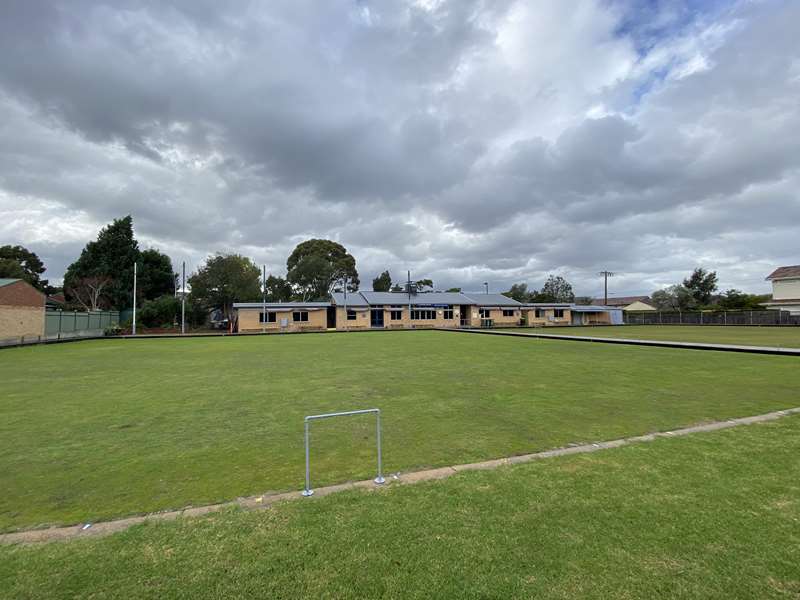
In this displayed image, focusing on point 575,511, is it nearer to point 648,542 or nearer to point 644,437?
point 648,542

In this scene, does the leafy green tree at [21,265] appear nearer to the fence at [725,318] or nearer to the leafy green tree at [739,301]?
the fence at [725,318]

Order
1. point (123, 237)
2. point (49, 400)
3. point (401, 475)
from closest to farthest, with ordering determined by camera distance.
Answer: point (401, 475) < point (49, 400) < point (123, 237)

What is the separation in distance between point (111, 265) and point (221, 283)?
40.1 feet

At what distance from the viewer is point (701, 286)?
70500 millimetres

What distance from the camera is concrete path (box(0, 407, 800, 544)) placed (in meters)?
3.26

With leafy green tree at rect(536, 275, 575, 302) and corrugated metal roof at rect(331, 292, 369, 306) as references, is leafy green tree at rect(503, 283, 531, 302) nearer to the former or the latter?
leafy green tree at rect(536, 275, 575, 302)

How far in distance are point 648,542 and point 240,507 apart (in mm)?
3358

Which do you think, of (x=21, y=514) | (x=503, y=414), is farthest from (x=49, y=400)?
(x=503, y=414)

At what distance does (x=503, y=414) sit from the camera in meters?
6.99

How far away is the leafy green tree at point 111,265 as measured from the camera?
4694 centimetres

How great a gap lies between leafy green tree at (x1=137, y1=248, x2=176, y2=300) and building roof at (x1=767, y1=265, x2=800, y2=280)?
8646 cm

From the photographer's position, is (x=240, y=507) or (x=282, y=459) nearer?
(x=240, y=507)

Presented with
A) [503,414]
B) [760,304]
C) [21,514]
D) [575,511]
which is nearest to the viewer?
[575,511]

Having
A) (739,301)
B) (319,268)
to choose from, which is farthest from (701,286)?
(319,268)
